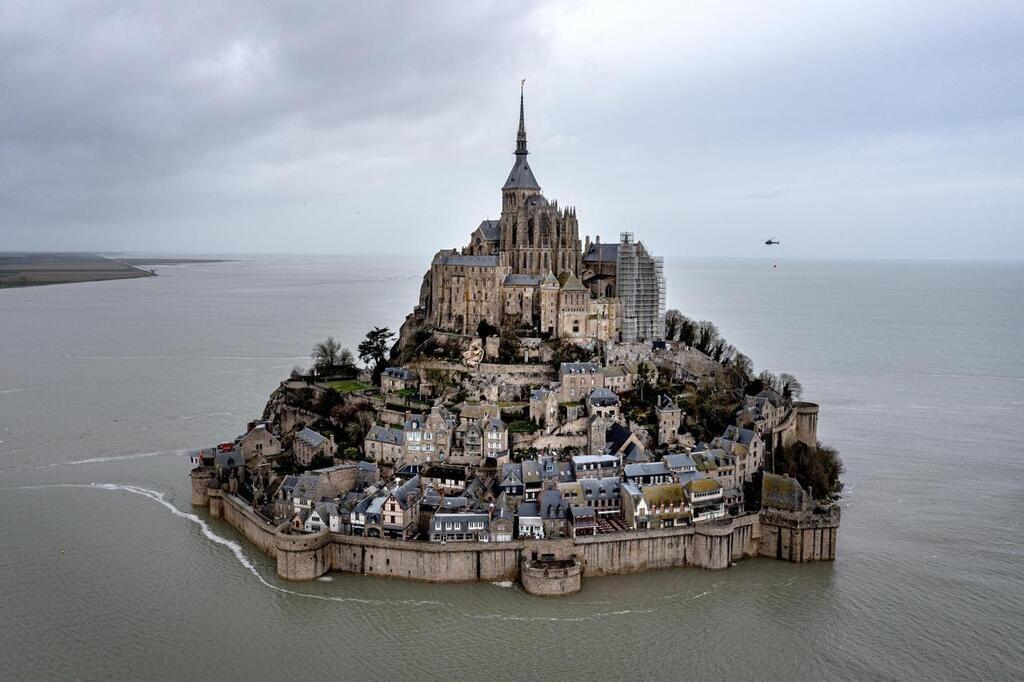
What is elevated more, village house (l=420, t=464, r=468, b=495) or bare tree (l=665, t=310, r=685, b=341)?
bare tree (l=665, t=310, r=685, b=341)

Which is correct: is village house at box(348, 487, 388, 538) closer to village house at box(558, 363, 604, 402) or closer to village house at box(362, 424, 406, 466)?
village house at box(362, 424, 406, 466)

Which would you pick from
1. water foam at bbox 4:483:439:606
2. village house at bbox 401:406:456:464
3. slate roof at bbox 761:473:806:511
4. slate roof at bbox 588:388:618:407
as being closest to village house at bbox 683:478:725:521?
slate roof at bbox 761:473:806:511

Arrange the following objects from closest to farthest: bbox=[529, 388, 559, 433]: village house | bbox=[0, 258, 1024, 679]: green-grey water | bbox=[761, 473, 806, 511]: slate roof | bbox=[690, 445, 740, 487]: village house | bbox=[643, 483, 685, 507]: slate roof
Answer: bbox=[0, 258, 1024, 679]: green-grey water
bbox=[643, 483, 685, 507]: slate roof
bbox=[761, 473, 806, 511]: slate roof
bbox=[690, 445, 740, 487]: village house
bbox=[529, 388, 559, 433]: village house

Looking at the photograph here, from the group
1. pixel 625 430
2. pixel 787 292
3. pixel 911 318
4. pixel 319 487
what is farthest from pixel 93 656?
pixel 787 292

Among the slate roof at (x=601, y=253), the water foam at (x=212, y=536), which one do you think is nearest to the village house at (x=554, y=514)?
the water foam at (x=212, y=536)

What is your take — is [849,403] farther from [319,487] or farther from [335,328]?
[335,328]

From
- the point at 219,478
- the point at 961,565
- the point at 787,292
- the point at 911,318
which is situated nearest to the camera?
the point at 961,565
